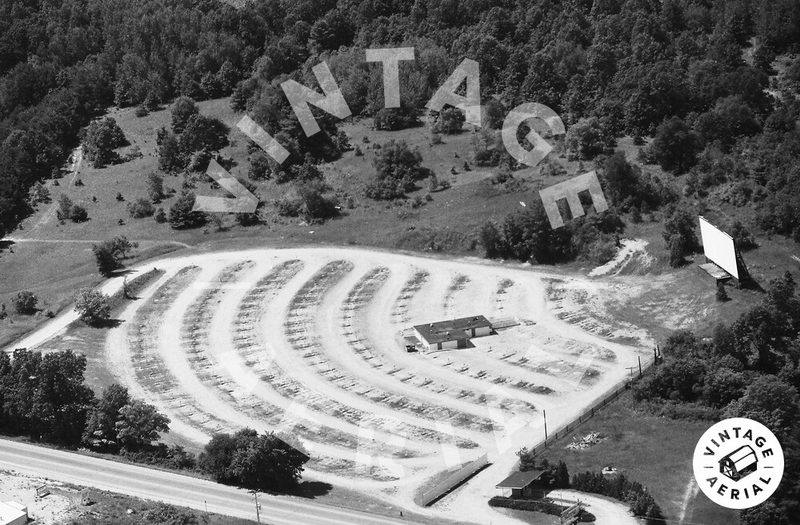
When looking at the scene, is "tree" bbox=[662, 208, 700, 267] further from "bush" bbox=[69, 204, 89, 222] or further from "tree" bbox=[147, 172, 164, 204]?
"bush" bbox=[69, 204, 89, 222]

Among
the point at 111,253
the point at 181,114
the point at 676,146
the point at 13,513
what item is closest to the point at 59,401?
the point at 13,513

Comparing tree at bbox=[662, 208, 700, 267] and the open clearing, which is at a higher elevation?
tree at bbox=[662, 208, 700, 267]

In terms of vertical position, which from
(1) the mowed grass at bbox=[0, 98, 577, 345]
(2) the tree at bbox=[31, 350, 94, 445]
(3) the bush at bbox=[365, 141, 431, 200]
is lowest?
(2) the tree at bbox=[31, 350, 94, 445]

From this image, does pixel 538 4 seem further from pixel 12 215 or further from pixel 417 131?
pixel 12 215

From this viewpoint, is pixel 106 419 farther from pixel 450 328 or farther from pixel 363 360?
pixel 450 328

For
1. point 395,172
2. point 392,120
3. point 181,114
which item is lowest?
point 395,172

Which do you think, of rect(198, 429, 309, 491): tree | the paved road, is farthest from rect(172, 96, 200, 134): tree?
rect(198, 429, 309, 491): tree

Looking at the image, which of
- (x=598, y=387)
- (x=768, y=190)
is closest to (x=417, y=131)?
(x=768, y=190)
